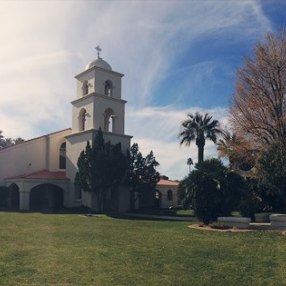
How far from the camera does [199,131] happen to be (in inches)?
1491

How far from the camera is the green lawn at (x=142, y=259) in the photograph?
844cm

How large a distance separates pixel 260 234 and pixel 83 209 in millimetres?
19307

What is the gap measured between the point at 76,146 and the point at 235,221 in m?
19.7

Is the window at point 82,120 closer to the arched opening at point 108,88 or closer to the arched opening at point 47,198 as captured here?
the arched opening at point 108,88

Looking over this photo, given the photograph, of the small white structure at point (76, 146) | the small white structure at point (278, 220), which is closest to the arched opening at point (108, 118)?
the small white structure at point (76, 146)

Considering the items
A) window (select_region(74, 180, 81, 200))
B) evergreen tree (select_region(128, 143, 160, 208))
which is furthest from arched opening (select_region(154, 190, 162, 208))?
window (select_region(74, 180, 81, 200))

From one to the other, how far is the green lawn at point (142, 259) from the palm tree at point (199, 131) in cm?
2278

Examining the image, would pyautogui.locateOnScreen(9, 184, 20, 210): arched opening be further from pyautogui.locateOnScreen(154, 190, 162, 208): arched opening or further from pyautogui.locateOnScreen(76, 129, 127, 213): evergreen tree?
pyautogui.locateOnScreen(154, 190, 162, 208): arched opening

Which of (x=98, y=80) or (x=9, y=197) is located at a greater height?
(x=98, y=80)

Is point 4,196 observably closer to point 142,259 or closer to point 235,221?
point 235,221

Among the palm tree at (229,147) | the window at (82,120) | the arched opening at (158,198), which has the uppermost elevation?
the window at (82,120)

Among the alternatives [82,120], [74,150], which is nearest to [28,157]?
[74,150]

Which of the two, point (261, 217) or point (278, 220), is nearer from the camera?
point (278, 220)

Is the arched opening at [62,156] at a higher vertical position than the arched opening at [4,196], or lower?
higher
